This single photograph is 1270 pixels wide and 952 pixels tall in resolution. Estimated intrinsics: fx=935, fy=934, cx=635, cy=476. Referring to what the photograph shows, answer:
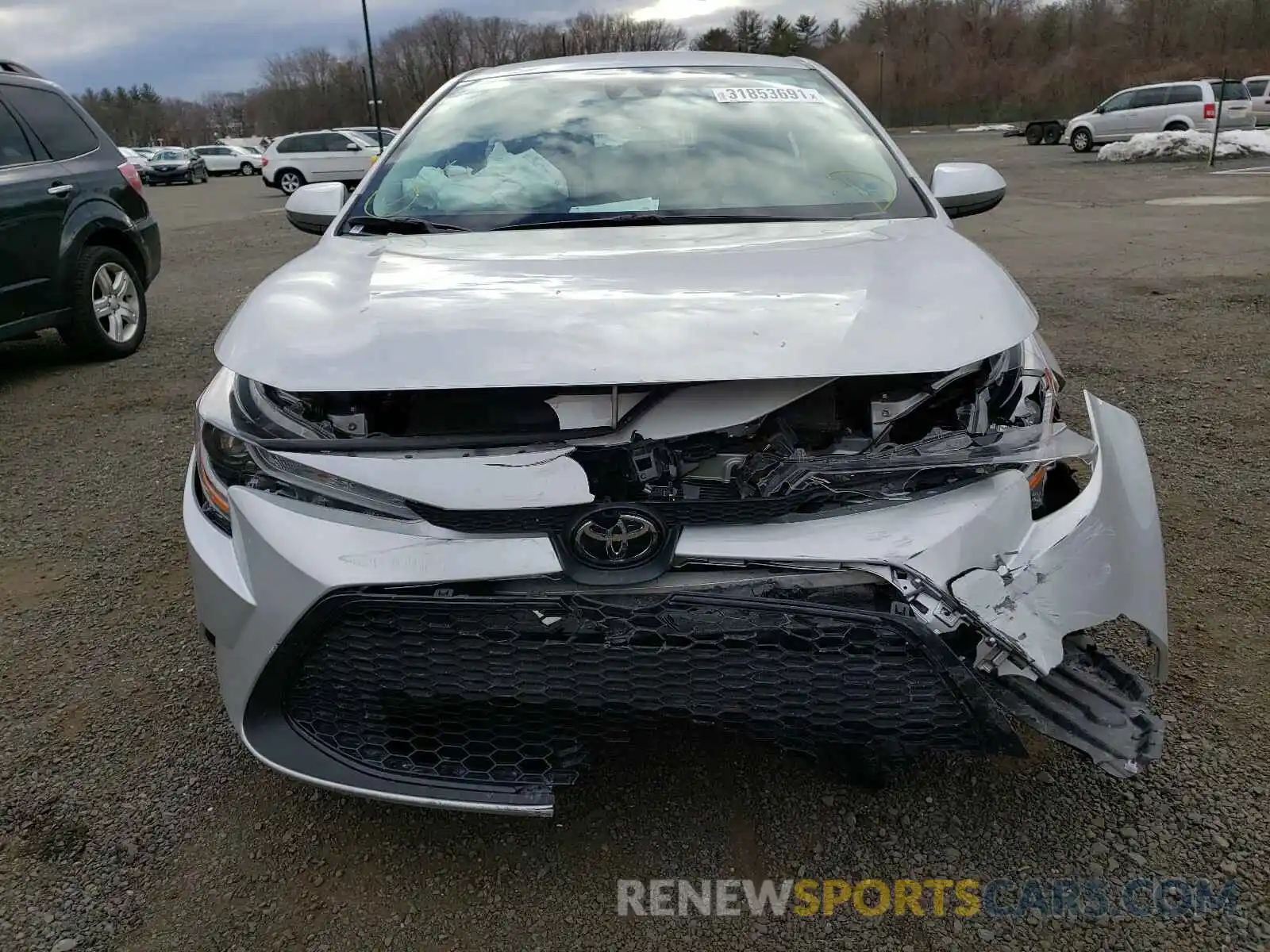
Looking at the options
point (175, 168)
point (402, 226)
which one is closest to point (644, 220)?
point (402, 226)

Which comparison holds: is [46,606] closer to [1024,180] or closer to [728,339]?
[728,339]

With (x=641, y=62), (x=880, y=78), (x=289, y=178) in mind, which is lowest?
(x=289, y=178)

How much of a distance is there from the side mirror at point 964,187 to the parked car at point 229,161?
142 ft

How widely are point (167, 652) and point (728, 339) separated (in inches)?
79.9

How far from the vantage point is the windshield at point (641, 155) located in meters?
2.68

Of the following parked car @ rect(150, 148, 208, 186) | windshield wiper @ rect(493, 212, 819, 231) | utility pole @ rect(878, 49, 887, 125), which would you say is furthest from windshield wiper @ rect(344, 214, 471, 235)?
utility pole @ rect(878, 49, 887, 125)

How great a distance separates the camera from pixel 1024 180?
700 inches

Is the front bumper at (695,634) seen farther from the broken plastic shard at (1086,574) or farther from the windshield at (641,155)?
the windshield at (641,155)

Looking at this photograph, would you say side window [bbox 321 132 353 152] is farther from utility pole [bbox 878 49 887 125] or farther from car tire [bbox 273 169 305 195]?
utility pole [bbox 878 49 887 125]

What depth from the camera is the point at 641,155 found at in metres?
2.87

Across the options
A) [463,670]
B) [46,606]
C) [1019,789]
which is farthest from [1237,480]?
[46,606]

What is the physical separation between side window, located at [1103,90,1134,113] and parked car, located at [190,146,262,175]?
3351 centimetres

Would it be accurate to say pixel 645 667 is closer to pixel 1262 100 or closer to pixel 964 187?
pixel 964 187

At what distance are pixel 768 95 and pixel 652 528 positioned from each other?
82.2 inches
